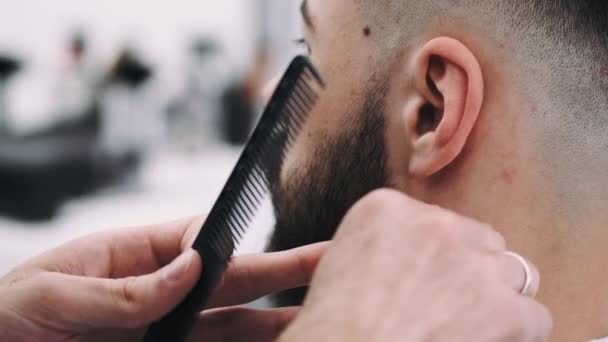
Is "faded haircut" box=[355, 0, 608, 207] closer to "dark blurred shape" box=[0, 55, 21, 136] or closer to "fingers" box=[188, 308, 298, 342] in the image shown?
"fingers" box=[188, 308, 298, 342]

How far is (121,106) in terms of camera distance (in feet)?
18.3

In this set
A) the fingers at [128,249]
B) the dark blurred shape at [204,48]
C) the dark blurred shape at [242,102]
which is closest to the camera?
the fingers at [128,249]

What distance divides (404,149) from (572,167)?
0.26 m

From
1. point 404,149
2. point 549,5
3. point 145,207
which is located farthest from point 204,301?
point 145,207

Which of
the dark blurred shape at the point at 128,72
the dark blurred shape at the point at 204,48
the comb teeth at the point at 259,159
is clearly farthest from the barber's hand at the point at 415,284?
the dark blurred shape at the point at 204,48

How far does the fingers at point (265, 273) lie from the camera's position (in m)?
1.11

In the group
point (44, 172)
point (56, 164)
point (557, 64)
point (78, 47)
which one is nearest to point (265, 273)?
point (557, 64)

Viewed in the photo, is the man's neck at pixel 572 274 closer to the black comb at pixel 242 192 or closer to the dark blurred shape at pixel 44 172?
the black comb at pixel 242 192

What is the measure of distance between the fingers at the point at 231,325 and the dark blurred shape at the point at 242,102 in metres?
5.46

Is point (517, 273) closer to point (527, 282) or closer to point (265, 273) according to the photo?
point (527, 282)

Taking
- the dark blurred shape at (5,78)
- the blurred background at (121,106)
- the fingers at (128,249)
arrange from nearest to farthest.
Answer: the fingers at (128,249), the blurred background at (121,106), the dark blurred shape at (5,78)

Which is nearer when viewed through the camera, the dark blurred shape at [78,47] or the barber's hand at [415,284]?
the barber's hand at [415,284]

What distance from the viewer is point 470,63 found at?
997mm

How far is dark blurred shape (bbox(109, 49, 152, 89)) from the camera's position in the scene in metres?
5.73
